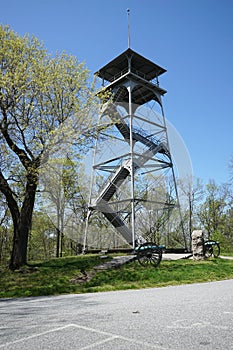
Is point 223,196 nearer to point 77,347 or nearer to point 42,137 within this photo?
point 42,137

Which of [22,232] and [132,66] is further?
[132,66]

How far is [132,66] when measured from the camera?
83.4 ft

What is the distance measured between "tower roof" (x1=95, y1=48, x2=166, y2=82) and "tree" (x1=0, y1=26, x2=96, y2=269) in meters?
8.86

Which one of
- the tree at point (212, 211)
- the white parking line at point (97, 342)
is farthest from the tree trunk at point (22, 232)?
the tree at point (212, 211)

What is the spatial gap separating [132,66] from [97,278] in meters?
19.4

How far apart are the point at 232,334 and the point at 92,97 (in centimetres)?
1412

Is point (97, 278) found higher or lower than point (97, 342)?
lower

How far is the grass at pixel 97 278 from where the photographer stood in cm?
939

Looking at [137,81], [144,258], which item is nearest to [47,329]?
[144,258]

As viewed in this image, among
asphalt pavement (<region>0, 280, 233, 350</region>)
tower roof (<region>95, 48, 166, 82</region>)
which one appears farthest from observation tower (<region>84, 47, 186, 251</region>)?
asphalt pavement (<region>0, 280, 233, 350</region>)

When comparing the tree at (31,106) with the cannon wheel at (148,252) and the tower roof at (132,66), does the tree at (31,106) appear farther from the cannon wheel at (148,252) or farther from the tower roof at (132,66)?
the tower roof at (132,66)

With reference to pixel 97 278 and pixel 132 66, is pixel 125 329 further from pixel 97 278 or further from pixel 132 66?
pixel 132 66

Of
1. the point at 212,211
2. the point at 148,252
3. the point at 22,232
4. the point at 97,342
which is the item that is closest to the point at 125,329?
the point at 97,342

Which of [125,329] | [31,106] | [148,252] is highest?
[31,106]
